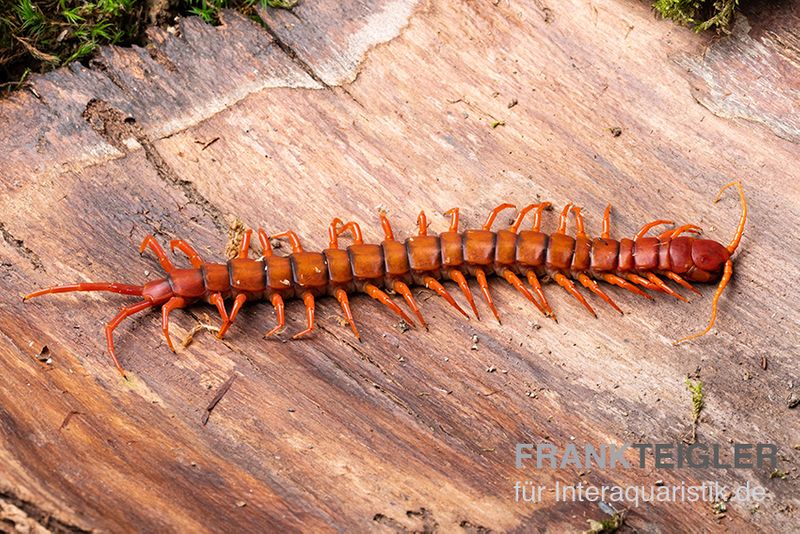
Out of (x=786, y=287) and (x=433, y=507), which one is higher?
(x=786, y=287)

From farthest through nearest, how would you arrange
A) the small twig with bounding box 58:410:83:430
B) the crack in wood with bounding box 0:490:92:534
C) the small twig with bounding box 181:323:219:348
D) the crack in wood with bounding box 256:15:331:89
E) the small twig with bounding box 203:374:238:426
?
the crack in wood with bounding box 256:15:331:89 → the small twig with bounding box 181:323:219:348 → the small twig with bounding box 203:374:238:426 → the small twig with bounding box 58:410:83:430 → the crack in wood with bounding box 0:490:92:534

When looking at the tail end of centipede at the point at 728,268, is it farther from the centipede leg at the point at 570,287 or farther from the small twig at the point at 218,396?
the small twig at the point at 218,396

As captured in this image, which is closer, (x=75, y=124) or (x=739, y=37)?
(x=75, y=124)

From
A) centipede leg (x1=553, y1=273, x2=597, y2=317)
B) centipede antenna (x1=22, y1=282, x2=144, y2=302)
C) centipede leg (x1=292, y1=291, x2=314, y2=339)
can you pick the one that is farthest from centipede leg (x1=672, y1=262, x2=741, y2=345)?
centipede antenna (x1=22, y1=282, x2=144, y2=302)

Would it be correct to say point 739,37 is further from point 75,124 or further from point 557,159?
point 75,124

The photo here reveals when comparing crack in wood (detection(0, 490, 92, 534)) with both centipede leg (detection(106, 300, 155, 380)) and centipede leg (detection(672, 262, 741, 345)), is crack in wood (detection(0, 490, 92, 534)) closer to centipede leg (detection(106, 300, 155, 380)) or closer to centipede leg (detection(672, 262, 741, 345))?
centipede leg (detection(106, 300, 155, 380))

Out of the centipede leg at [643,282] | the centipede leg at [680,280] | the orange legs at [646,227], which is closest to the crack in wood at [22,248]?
the centipede leg at [643,282]

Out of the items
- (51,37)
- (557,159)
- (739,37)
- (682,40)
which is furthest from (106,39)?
(739,37)
